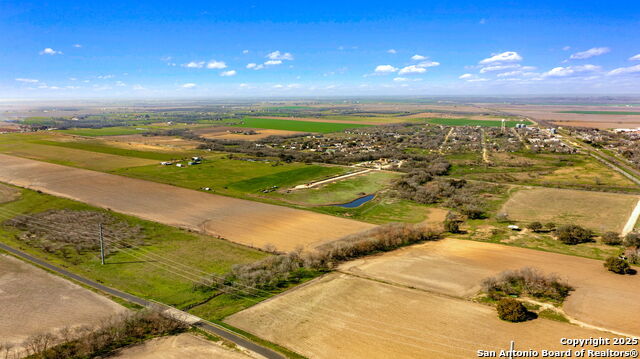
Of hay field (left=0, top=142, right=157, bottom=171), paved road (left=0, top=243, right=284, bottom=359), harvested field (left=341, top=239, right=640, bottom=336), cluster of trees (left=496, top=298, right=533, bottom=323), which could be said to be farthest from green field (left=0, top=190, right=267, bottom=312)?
hay field (left=0, top=142, right=157, bottom=171)

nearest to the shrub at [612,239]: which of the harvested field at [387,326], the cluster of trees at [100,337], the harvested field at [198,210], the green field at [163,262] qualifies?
the harvested field at [387,326]

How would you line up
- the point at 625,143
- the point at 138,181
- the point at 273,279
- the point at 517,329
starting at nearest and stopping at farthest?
the point at 517,329 < the point at 273,279 < the point at 138,181 < the point at 625,143

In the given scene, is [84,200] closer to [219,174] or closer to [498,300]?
[219,174]

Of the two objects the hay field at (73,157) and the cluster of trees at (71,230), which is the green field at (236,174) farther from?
the cluster of trees at (71,230)

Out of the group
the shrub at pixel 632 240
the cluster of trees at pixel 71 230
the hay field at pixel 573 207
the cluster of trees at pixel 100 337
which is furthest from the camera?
the hay field at pixel 573 207

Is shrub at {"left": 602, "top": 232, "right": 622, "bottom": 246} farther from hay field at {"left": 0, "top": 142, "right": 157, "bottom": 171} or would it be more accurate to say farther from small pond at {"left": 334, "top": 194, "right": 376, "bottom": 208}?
hay field at {"left": 0, "top": 142, "right": 157, "bottom": 171}

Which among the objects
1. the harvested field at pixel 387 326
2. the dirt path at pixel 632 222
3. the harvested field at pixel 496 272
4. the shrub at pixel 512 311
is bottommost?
the harvested field at pixel 387 326

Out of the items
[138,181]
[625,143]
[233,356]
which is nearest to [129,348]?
[233,356]
